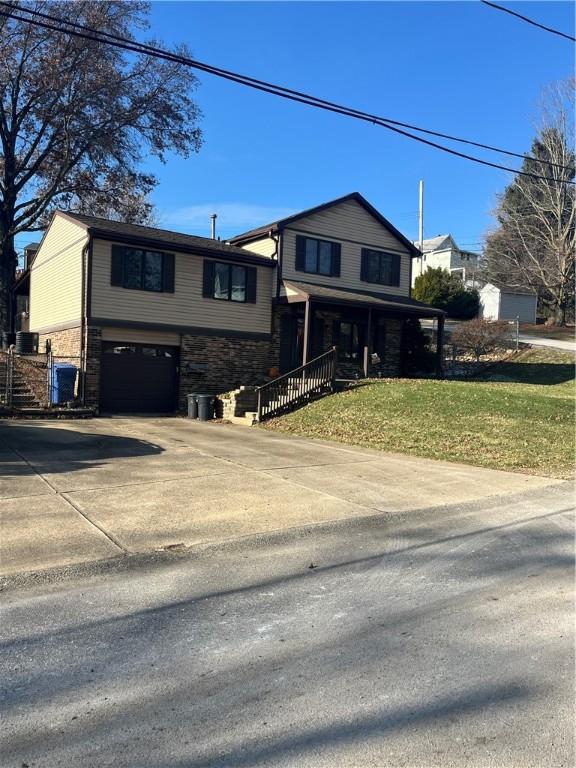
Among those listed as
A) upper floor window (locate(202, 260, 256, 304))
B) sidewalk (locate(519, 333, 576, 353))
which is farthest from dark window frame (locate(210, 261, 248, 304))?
sidewalk (locate(519, 333, 576, 353))

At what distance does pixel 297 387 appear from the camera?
727 inches

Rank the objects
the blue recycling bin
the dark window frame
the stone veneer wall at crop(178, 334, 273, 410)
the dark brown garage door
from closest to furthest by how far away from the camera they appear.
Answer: the blue recycling bin
the dark brown garage door
the stone veneer wall at crop(178, 334, 273, 410)
the dark window frame

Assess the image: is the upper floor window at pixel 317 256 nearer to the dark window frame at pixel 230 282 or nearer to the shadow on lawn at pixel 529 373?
the dark window frame at pixel 230 282

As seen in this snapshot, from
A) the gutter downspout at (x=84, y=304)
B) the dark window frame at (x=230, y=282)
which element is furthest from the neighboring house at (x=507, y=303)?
the gutter downspout at (x=84, y=304)

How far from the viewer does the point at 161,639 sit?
3.92 m

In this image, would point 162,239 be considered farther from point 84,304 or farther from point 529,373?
point 529,373

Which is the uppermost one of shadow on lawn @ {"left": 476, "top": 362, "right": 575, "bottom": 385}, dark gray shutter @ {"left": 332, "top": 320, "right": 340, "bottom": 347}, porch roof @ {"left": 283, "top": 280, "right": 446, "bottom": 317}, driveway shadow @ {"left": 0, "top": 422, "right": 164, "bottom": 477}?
porch roof @ {"left": 283, "top": 280, "right": 446, "bottom": 317}

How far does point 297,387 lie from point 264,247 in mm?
7544

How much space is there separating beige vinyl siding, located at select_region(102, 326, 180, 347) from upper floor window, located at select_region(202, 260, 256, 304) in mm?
2007

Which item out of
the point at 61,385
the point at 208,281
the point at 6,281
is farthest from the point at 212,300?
the point at 6,281

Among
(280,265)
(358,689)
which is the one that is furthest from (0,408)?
(358,689)

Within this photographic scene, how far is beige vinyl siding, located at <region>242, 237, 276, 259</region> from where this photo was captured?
23125 mm

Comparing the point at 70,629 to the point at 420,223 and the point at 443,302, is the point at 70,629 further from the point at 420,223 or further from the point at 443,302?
the point at 420,223

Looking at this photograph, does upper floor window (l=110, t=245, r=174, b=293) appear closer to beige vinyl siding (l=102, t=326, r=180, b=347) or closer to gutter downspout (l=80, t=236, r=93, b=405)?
gutter downspout (l=80, t=236, r=93, b=405)
